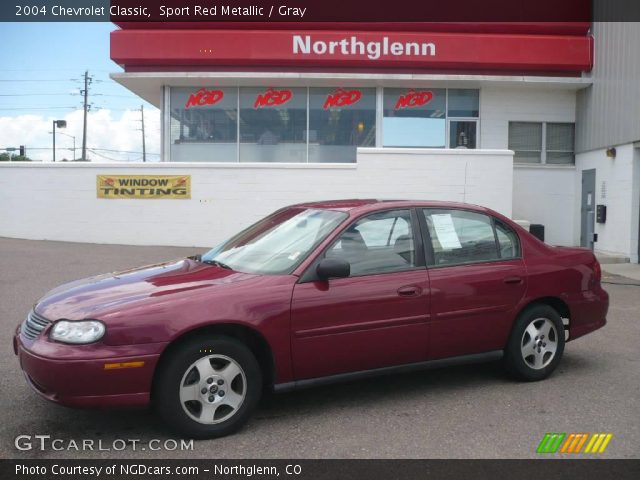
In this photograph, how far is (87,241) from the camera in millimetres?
17453

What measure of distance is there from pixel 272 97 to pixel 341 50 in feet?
8.14

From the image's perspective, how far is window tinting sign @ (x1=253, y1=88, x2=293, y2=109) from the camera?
19.3 metres

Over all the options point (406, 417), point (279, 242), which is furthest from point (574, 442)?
point (279, 242)

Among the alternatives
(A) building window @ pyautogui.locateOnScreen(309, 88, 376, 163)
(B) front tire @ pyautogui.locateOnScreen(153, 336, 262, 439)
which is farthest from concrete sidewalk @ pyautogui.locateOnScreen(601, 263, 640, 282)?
(B) front tire @ pyautogui.locateOnScreen(153, 336, 262, 439)

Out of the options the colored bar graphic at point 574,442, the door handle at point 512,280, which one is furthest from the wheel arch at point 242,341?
the door handle at point 512,280

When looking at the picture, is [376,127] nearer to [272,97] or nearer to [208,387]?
[272,97]

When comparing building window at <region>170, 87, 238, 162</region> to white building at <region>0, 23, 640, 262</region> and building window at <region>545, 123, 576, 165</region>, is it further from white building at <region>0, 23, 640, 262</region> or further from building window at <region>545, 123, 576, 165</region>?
building window at <region>545, 123, 576, 165</region>

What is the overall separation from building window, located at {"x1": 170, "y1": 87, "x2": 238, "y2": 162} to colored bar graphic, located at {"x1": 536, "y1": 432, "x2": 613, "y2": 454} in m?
16.1

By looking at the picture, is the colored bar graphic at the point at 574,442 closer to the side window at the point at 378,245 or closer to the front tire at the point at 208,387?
the side window at the point at 378,245

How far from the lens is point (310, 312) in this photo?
4469 mm

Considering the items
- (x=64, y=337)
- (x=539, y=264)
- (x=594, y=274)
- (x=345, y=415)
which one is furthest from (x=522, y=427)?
(x=64, y=337)

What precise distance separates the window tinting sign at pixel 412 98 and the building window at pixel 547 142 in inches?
109
